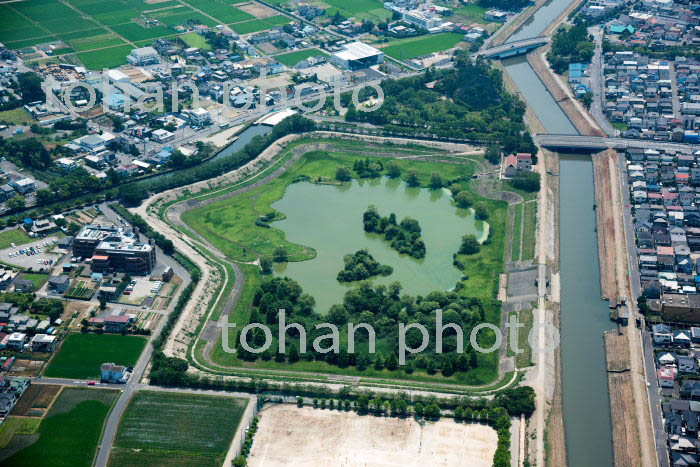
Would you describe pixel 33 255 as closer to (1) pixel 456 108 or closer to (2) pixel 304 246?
(2) pixel 304 246

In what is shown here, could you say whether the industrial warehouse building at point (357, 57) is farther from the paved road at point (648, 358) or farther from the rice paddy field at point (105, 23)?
the paved road at point (648, 358)

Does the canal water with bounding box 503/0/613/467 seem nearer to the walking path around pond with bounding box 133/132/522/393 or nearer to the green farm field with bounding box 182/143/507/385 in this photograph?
the walking path around pond with bounding box 133/132/522/393

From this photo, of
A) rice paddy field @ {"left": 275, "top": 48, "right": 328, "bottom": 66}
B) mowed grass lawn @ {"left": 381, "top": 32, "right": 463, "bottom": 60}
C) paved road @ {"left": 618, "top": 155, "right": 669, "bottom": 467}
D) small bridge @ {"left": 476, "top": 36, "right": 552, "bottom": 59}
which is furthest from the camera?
small bridge @ {"left": 476, "top": 36, "right": 552, "bottom": 59}

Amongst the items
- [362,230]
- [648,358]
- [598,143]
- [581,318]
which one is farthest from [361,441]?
[598,143]

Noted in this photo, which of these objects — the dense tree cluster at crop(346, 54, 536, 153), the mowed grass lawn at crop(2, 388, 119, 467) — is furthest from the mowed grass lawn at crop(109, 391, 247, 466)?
the dense tree cluster at crop(346, 54, 536, 153)

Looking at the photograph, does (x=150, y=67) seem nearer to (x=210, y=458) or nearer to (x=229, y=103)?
(x=229, y=103)

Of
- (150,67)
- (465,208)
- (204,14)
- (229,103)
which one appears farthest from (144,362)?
(204,14)

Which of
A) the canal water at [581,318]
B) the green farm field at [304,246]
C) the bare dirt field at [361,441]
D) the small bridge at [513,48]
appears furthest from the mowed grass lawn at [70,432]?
the small bridge at [513,48]
